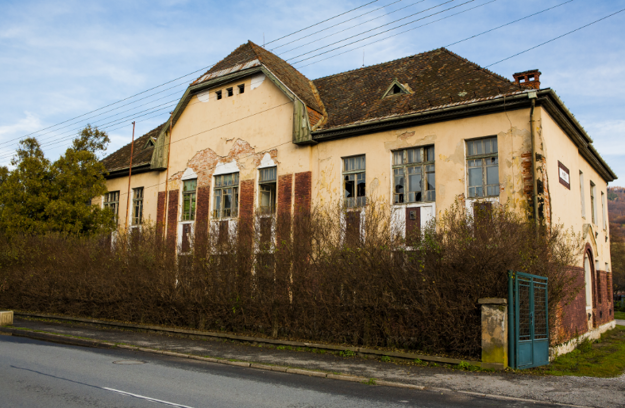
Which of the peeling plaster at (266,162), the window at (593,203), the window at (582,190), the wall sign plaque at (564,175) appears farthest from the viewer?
the window at (593,203)

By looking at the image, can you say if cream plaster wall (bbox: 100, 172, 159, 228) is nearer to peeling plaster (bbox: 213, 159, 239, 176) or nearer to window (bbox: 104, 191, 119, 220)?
window (bbox: 104, 191, 119, 220)

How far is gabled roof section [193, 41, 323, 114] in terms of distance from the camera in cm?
2091

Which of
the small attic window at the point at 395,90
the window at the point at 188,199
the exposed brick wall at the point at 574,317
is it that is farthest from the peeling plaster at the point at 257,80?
the exposed brick wall at the point at 574,317

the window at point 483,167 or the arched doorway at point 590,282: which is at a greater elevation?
the window at point 483,167

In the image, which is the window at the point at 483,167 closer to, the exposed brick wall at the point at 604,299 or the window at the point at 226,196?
the exposed brick wall at the point at 604,299

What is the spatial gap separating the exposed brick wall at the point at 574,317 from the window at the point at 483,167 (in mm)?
3639

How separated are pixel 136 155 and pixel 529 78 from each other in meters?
20.3

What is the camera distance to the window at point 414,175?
17.1 meters

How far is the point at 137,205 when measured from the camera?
25.7m

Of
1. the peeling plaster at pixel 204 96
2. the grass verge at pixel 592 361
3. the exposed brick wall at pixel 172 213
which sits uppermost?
the peeling plaster at pixel 204 96

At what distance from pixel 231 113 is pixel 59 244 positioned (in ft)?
33.0

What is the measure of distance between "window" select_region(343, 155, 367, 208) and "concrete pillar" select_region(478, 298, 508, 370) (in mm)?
7921

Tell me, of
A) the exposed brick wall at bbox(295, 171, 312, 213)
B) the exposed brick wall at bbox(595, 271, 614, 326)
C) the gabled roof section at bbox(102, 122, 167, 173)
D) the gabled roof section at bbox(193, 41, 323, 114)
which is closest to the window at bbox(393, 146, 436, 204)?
the exposed brick wall at bbox(295, 171, 312, 213)

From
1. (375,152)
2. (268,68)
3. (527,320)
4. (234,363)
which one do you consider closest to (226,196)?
(268,68)
